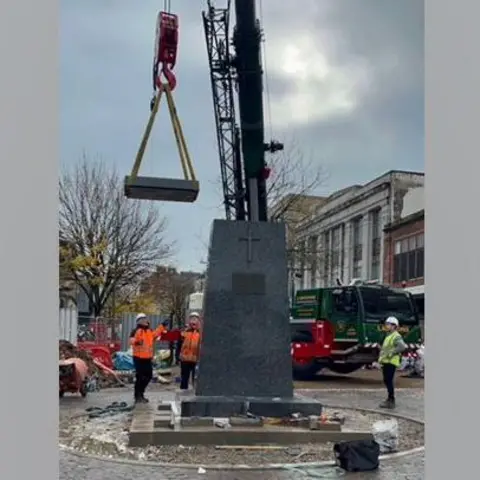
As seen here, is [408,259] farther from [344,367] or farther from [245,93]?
[245,93]

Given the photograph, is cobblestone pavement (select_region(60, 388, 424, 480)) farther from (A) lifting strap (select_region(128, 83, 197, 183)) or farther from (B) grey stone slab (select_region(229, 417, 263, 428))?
(A) lifting strap (select_region(128, 83, 197, 183))

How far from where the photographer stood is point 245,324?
10234 mm

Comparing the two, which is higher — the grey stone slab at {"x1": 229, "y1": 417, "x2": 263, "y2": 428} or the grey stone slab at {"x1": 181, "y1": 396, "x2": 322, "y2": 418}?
the grey stone slab at {"x1": 181, "y1": 396, "x2": 322, "y2": 418}

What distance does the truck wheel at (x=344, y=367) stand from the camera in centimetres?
1998

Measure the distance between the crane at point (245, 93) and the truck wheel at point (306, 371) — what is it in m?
8.43

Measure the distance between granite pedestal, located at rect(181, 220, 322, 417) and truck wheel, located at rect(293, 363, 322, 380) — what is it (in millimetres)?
9668

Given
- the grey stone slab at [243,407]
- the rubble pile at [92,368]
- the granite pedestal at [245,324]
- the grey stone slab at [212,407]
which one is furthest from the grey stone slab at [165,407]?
the rubble pile at [92,368]

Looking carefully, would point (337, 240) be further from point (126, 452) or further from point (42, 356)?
point (42, 356)

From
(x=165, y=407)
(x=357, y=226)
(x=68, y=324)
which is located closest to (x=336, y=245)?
(x=357, y=226)

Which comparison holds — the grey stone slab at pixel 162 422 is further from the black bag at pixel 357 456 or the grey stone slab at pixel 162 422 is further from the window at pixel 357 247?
the window at pixel 357 247

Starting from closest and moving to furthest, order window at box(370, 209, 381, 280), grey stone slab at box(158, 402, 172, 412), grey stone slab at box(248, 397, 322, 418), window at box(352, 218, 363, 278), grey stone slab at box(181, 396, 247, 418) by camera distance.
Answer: grey stone slab at box(181, 396, 247, 418)
grey stone slab at box(248, 397, 322, 418)
grey stone slab at box(158, 402, 172, 412)
window at box(370, 209, 381, 280)
window at box(352, 218, 363, 278)

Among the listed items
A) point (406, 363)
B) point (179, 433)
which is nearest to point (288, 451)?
point (179, 433)

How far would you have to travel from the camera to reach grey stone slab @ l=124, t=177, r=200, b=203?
865cm

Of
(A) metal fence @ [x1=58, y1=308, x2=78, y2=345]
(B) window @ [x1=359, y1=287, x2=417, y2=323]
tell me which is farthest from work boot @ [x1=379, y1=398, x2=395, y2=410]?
(A) metal fence @ [x1=58, y1=308, x2=78, y2=345]
